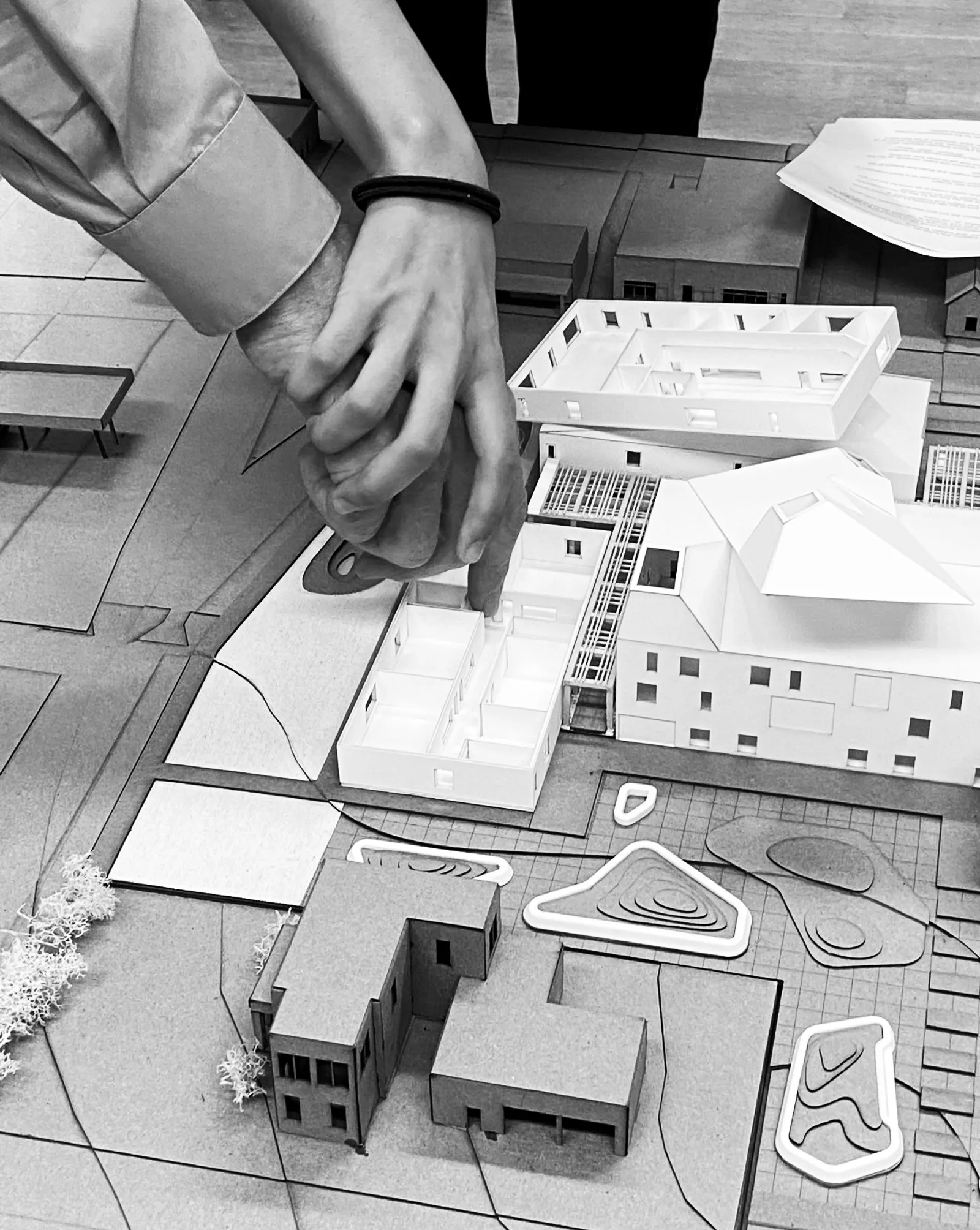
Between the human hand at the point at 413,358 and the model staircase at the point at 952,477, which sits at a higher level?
the human hand at the point at 413,358

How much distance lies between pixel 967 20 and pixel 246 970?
2988 millimetres

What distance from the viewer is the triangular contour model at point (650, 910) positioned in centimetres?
132

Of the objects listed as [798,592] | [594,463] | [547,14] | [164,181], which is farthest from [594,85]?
[164,181]

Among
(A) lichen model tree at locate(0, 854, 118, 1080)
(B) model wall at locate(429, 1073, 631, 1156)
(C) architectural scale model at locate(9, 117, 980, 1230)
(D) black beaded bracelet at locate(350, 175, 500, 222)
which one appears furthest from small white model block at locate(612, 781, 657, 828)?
(D) black beaded bracelet at locate(350, 175, 500, 222)

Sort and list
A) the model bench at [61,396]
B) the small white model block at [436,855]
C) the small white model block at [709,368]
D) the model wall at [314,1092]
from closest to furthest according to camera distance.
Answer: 1. the model wall at [314,1092]
2. the small white model block at [436,855]
3. the small white model block at [709,368]
4. the model bench at [61,396]

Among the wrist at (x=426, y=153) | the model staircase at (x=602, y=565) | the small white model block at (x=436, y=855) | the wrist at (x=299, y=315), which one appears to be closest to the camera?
the wrist at (x=299, y=315)

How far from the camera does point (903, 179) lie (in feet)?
6.92

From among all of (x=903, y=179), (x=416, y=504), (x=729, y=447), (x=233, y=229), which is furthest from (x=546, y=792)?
(x=903, y=179)

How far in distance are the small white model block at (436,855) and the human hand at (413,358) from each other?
1.59ft

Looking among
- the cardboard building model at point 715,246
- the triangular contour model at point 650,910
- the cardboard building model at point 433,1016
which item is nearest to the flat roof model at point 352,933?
the cardboard building model at point 433,1016

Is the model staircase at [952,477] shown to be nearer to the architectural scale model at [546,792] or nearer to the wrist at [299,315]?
the architectural scale model at [546,792]

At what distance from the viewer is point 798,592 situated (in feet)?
4.53

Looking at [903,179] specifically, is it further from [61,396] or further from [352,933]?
[352,933]

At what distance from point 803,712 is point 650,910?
240 millimetres
